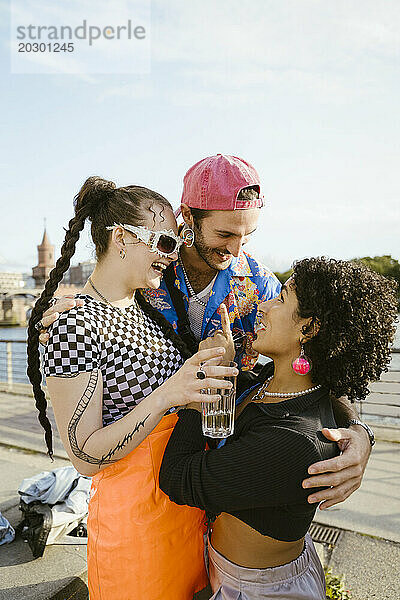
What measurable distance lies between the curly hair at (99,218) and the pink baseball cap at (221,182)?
0.21 metres

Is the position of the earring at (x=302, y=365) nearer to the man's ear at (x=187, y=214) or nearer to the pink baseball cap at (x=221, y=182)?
the pink baseball cap at (x=221, y=182)

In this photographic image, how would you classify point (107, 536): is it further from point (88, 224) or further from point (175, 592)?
point (88, 224)

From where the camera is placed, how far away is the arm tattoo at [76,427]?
164cm

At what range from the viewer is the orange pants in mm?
1707

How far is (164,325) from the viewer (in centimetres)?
217

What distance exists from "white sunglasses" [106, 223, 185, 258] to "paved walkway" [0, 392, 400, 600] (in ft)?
6.07

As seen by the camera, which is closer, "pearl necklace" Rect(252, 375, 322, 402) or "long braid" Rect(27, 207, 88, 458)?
"pearl necklace" Rect(252, 375, 322, 402)

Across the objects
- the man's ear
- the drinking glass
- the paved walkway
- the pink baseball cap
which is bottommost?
the paved walkway

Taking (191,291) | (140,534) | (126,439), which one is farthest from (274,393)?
(191,291)

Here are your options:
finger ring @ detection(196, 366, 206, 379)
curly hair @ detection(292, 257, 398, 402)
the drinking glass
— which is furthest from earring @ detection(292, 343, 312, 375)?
finger ring @ detection(196, 366, 206, 379)

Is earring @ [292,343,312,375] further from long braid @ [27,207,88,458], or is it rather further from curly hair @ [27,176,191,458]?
long braid @ [27,207,88,458]

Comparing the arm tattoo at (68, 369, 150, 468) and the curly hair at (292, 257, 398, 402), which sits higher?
the curly hair at (292, 257, 398, 402)

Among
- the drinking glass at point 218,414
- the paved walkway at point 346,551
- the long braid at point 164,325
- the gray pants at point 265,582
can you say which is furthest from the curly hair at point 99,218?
the paved walkway at point 346,551

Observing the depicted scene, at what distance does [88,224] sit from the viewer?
2.15 metres
